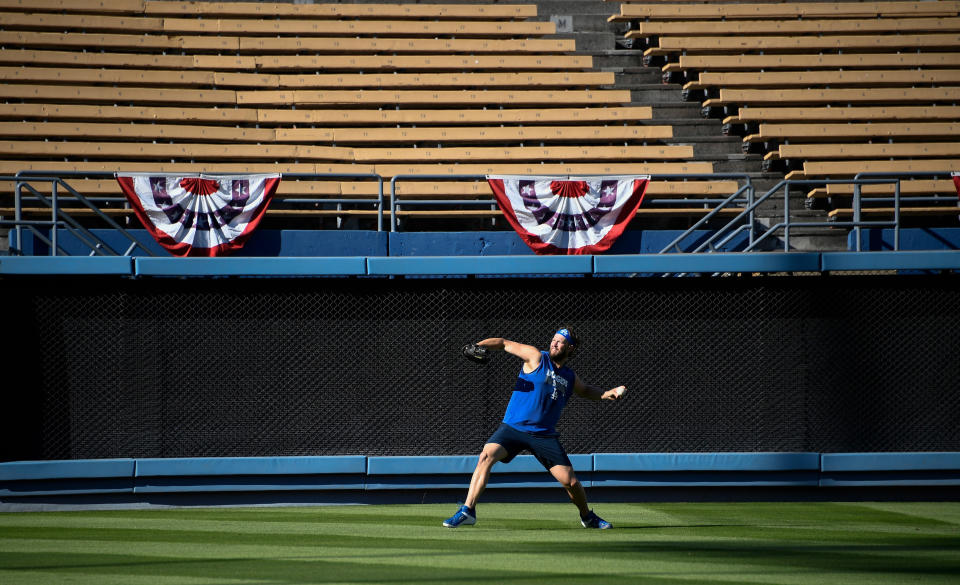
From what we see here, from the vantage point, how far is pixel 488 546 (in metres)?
7.01

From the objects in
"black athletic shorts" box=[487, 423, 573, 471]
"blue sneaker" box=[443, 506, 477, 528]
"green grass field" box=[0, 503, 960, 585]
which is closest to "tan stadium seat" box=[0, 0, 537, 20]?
"green grass field" box=[0, 503, 960, 585]

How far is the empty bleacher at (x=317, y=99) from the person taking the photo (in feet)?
49.8

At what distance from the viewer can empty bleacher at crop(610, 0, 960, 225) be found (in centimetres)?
1537

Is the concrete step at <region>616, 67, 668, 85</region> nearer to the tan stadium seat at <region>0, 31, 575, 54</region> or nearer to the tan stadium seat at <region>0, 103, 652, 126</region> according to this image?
the tan stadium seat at <region>0, 31, 575, 54</region>

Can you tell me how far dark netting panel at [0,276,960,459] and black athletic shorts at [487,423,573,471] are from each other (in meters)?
2.52

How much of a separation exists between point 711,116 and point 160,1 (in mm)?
9816

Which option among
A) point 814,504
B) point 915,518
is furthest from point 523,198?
point 915,518

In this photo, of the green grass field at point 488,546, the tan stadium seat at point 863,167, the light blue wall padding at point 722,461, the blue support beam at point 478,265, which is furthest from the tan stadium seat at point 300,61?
the green grass field at point 488,546

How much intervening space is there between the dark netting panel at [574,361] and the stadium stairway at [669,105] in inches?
130

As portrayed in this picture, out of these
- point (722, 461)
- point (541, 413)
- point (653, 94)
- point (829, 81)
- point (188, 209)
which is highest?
point (829, 81)

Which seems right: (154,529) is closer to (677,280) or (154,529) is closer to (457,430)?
(457,430)

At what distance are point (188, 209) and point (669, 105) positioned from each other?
28.7 feet

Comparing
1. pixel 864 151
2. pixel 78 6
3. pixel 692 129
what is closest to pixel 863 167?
pixel 864 151

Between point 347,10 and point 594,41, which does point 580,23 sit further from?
point 347,10
